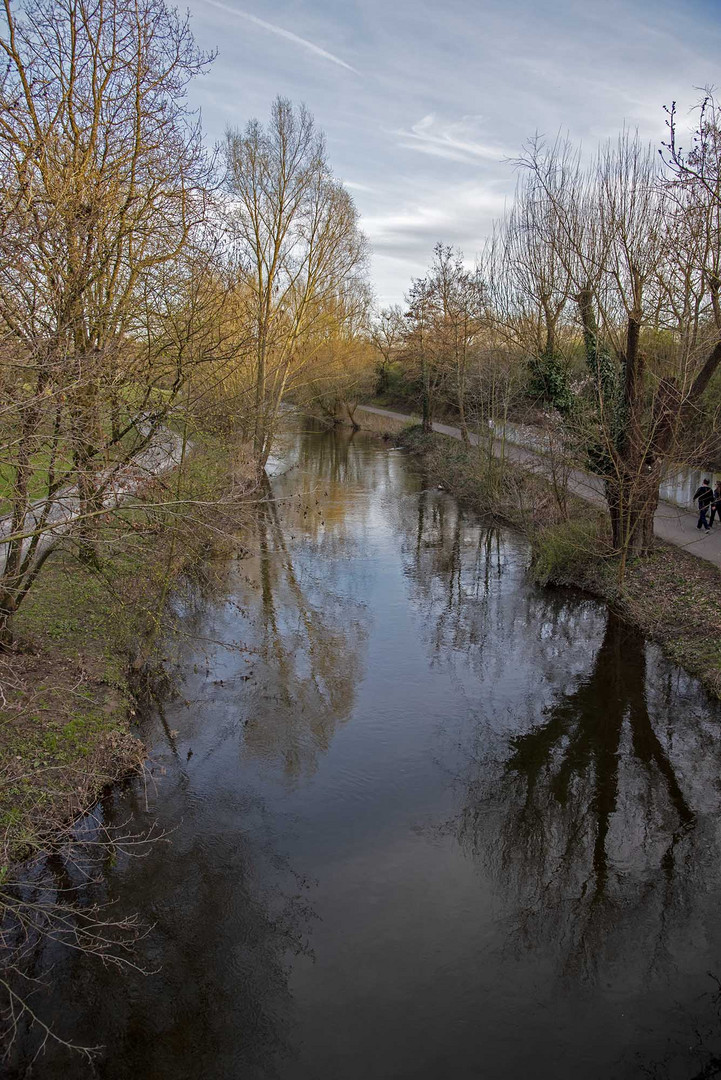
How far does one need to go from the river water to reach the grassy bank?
0.56 meters

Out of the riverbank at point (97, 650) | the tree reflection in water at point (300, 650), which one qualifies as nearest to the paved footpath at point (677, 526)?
the tree reflection in water at point (300, 650)

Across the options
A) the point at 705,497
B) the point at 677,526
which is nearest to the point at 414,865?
the point at 705,497

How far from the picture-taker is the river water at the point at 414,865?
550 cm

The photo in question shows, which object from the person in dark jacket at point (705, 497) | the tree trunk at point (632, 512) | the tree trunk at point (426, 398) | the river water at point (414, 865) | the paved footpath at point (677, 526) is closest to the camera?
the river water at point (414, 865)

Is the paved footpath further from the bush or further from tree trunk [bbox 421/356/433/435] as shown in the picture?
tree trunk [bbox 421/356/433/435]

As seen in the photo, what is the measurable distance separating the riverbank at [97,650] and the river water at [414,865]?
0.69 meters

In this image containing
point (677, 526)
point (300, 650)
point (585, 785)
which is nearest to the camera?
point (585, 785)

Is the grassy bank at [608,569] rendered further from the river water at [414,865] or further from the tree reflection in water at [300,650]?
the tree reflection in water at [300,650]

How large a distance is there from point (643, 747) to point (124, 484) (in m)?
7.46

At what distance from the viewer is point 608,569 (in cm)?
1523

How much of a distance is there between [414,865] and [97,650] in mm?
5809

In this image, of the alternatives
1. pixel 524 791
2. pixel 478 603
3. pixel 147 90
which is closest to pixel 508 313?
pixel 478 603

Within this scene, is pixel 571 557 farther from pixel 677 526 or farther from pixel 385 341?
pixel 385 341

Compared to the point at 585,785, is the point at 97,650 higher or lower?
higher
